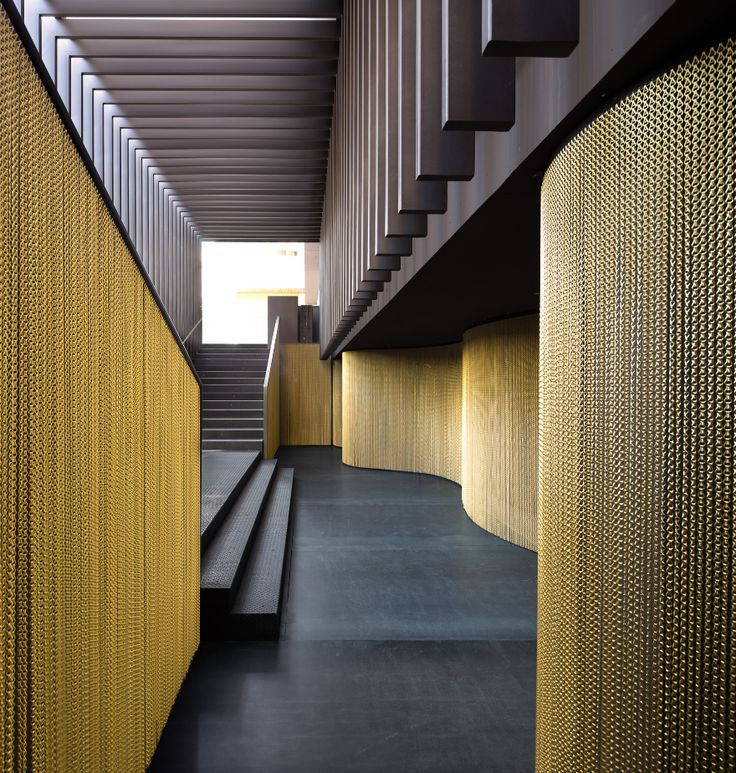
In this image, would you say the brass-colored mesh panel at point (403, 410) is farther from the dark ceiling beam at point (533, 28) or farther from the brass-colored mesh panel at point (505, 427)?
the dark ceiling beam at point (533, 28)

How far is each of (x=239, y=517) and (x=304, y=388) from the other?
7.19m

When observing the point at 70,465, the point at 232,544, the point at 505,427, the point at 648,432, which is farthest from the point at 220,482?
the point at 648,432

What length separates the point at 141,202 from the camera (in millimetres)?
7641

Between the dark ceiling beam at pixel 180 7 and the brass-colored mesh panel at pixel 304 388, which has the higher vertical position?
the dark ceiling beam at pixel 180 7

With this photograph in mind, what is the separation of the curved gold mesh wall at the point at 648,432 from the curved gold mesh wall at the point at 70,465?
3.43 ft

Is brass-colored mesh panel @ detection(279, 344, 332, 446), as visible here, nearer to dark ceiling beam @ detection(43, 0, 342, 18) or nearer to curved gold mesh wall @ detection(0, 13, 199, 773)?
dark ceiling beam @ detection(43, 0, 342, 18)

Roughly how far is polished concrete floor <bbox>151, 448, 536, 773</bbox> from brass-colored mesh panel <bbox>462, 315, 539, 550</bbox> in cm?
35

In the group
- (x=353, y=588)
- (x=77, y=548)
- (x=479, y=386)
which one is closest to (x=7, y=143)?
(x=77, y=548)

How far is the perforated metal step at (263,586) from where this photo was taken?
3.23m

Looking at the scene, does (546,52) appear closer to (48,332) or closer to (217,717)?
(48,332)

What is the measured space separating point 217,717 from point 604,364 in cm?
212

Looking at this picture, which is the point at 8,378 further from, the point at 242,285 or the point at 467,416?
the point at 242,285

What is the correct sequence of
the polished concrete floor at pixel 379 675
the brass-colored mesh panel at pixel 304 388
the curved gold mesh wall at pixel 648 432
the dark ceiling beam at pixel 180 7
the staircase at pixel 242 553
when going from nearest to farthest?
1. the curved gold mesh wall at pixel 648 432
2. the polished concrete floor at pixel 379 675
3. the staircase at pixel 242 553
4. the dark ceiling beam at pixel 180 7
5. the brass-colored mesh panel at pixel 304 388

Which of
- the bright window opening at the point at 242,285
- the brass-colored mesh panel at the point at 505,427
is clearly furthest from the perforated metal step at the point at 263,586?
the bright window opening at the point at 242,285
